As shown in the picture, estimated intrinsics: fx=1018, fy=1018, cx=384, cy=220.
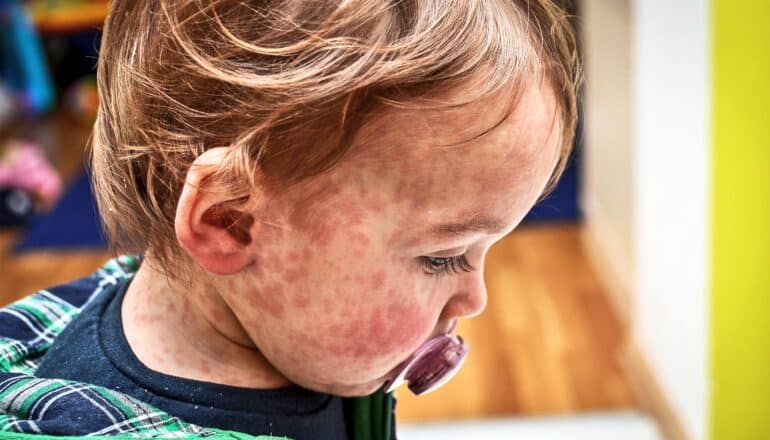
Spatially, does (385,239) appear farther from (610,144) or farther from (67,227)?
(67,227)

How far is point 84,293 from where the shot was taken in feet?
2.53

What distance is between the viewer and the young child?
1.79 ft

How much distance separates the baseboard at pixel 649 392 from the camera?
5.67 feet

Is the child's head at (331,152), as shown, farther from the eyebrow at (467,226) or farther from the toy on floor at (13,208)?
the toy on floor at (13,208)

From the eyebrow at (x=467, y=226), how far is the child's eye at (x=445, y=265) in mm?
28

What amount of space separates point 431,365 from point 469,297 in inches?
2.8

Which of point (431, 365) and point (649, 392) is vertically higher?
point (431, 365)

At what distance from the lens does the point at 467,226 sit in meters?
0.60

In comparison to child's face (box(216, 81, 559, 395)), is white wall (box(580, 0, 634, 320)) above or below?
below

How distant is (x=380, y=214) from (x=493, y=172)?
2.7 inches

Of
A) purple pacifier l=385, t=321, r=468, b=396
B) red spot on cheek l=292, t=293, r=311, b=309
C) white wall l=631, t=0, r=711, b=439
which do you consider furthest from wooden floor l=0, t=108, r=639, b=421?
red spot on cheek l=292, t=293, r=311, b=309

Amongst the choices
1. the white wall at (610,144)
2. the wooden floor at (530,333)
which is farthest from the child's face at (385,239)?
the white wall at (610,144)

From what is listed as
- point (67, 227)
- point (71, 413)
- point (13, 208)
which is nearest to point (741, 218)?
point (71, 413)

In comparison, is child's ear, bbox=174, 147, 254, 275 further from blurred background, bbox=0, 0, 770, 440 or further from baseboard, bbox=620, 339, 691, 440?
baseboard, bbox=620, 339, 691, 440
